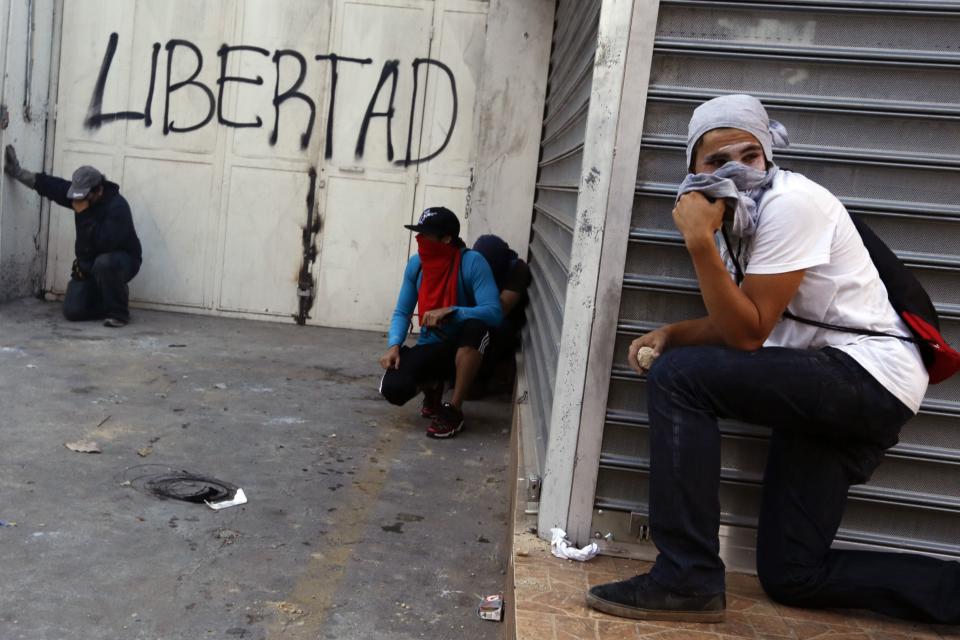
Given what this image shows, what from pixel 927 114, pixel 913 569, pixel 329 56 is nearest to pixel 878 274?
pixel 927 114

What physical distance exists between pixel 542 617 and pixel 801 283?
1.14 metres

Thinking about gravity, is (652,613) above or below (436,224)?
below

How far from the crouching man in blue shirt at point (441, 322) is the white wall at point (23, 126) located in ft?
14.3

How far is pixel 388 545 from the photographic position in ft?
14.0

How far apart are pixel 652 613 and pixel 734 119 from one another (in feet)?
4.47

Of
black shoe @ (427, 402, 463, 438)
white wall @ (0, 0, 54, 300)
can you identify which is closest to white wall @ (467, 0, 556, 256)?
black shoe @ (427, 402, 463, 438)

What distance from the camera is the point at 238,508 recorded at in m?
4.50

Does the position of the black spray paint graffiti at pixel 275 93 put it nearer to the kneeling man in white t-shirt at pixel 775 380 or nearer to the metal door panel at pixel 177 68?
the metal door panel at pixel 177 68

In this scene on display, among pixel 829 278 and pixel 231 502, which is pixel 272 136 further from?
pixel 829 278

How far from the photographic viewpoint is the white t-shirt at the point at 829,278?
2.67 metres

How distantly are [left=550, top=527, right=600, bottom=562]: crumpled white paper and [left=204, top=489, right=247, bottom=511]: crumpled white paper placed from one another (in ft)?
5.90

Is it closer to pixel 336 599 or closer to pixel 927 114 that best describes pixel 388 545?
pixel 336 599

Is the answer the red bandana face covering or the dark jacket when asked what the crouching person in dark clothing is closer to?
the red bandana face covering

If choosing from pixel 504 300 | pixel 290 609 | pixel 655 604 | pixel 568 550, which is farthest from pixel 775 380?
pixel 504 300
